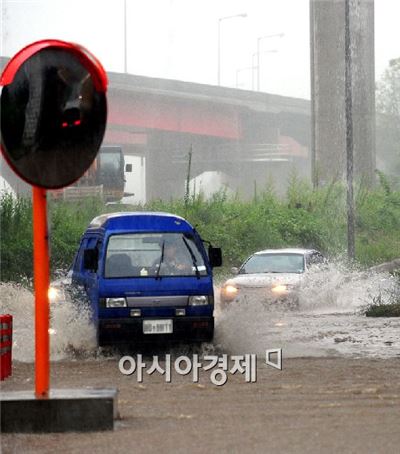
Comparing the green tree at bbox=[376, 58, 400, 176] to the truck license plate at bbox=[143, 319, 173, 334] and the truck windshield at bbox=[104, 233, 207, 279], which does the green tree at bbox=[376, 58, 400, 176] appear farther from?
the truck license plate at bbox=[143, 319, 173, 334]

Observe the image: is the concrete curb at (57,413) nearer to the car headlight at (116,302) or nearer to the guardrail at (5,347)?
the guardrail at (5,347)

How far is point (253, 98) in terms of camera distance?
79375mm

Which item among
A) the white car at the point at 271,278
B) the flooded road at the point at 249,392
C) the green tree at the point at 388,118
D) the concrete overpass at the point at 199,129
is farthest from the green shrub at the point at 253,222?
the green tree at the point at 388,118

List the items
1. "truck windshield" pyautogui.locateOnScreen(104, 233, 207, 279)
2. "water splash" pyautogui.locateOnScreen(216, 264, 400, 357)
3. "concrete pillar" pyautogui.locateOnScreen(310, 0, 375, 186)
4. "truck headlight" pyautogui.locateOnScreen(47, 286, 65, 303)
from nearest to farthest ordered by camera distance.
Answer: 1. "truck windshield" pyautogui.locateOnScreen(104, 233, 207, 279)
2. "water splash" pyautogui.locateOnScreen(216, 264, 400, 357)
3. "truck headlight" pyautogui.locateOnScreen(47, 286, 65, 303)
4. "concrete pillar" pyautogui.locateOnScreen(310, 0, 375, 186)

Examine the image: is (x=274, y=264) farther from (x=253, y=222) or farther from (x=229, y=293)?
(x=253, y=222)

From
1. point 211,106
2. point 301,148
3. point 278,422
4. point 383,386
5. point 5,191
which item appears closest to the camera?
point 278,422

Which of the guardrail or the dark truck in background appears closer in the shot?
the guardrail

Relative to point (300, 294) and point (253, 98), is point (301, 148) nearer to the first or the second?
point (253, 98)

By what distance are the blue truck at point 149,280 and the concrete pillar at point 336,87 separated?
121 feet

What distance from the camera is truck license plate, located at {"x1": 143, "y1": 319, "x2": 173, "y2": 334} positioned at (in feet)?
61.0

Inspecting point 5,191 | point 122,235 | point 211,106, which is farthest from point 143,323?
point 211,106

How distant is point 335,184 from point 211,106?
20.7 metres

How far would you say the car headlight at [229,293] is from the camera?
A: 2928 centimetres

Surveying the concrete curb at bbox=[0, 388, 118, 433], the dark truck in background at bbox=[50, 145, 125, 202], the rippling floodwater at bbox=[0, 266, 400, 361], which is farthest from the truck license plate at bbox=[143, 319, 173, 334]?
the dark truck in background at bbox=[50, 145, 125, 202]
